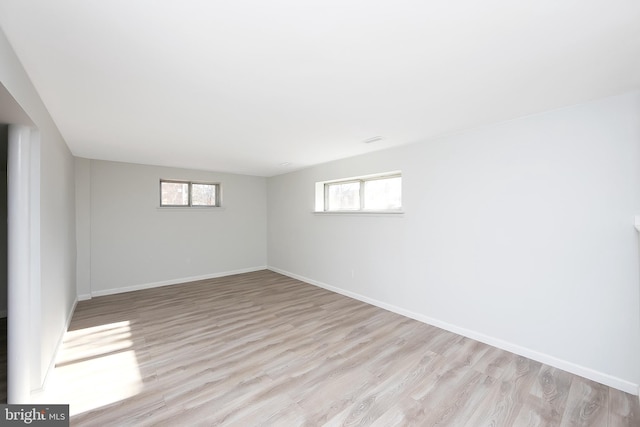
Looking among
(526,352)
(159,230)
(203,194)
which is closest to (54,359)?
(159,230)

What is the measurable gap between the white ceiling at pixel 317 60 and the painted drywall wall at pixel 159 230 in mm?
1993

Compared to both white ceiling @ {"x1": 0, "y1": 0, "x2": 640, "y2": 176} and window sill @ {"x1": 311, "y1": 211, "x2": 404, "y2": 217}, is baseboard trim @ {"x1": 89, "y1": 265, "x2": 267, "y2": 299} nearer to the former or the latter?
window sill @ {"x1": 311, "y1": 211, "x2": 404, "y2": 217}

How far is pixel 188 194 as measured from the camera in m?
5.19

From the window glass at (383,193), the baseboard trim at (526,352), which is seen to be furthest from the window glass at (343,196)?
the baseboard trim at (526,352)

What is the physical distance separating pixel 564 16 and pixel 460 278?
7.70ft

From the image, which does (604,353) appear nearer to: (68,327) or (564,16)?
(564,16)

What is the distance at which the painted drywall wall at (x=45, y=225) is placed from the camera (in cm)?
144

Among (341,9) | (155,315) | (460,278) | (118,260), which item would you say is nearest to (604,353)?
(460,278)

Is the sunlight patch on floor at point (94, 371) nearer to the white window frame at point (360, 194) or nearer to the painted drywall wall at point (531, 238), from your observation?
the painted drywall wall at point (531, 238)

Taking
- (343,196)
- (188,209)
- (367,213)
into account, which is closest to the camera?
(367,213)

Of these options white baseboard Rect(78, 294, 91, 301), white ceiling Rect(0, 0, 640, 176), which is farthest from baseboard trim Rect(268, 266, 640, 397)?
white baseboard Rect(78, 294, 91, 301)

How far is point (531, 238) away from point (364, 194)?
2262 mm

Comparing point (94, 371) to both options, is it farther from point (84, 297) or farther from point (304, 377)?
point (84, 297)

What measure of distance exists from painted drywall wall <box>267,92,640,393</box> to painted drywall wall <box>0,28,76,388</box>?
3.35 meters
